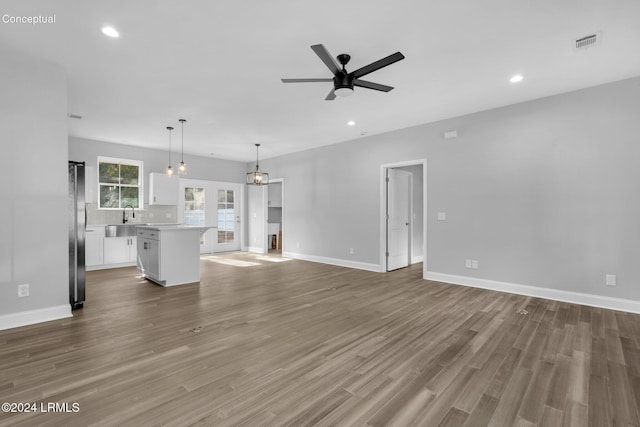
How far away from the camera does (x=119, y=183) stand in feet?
22.5

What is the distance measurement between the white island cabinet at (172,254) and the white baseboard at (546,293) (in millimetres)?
4036

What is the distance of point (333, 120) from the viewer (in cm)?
509

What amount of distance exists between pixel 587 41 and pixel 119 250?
8.09m

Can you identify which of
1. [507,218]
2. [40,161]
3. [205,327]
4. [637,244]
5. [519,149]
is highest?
[519,149]

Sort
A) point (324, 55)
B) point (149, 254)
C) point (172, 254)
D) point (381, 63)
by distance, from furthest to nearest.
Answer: point (149, 254) → point (172, 254) → point (381, 63) → point (324, 55)

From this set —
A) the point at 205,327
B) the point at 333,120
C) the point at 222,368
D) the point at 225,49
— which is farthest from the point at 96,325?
the point at 333,120

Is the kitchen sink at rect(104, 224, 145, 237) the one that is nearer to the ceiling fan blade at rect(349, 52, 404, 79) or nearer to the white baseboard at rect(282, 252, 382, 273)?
the white baseboard at rect(282, 252, 382, 273)

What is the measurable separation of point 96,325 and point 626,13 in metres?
5.53

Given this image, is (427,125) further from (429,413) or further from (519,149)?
(429,413)

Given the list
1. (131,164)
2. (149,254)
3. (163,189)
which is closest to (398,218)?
(149,254)

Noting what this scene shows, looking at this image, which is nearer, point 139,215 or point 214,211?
point 139,215

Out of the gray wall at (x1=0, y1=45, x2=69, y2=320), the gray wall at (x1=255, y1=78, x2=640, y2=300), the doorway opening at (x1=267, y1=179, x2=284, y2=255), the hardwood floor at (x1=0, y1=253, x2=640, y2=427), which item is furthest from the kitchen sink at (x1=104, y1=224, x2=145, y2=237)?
the gray wall at (x1=255, y1=78, x2=640, y2=300)

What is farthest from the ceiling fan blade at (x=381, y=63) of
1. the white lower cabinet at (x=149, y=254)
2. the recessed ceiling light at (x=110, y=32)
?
the white lower cabinet at (x=149, y=254)

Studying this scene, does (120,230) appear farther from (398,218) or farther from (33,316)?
(398,218)
